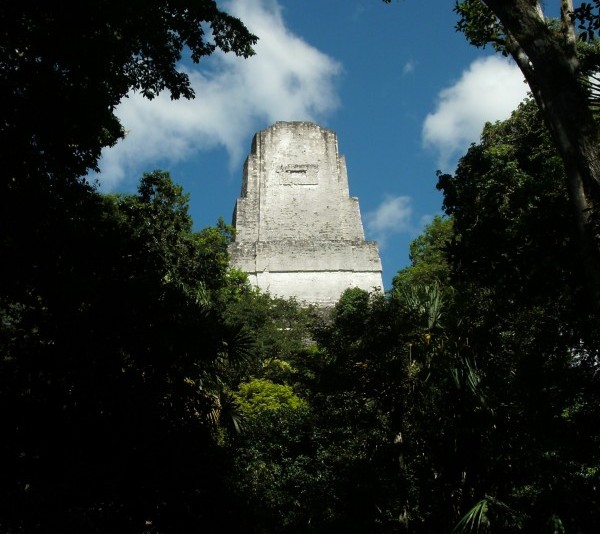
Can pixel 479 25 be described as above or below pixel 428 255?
below

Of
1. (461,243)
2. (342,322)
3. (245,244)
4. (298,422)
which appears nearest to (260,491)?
(298,422)

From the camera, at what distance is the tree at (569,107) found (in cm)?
381

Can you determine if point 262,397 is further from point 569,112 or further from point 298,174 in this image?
Result: point 298,174

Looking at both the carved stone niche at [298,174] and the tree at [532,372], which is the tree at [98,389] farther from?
the carved stone niche at [298,174]

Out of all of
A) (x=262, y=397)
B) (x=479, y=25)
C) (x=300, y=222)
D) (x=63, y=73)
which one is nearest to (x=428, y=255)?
(x=300, y=222)

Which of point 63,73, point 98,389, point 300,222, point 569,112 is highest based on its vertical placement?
point 300,222

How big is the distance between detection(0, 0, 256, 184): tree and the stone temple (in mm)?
17197

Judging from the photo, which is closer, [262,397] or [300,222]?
[262,397]

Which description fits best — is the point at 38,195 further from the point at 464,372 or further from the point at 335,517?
the point at 335,517

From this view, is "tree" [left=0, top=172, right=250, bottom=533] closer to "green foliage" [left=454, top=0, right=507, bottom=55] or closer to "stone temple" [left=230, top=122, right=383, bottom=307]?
"green foliage" [left=454, top=0, right=507, bottom=55]

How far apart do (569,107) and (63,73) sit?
4.25 metres

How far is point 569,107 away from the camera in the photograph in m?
4.02

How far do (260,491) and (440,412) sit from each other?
3.39 meters

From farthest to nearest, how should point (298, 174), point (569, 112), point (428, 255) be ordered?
point (298, 174) < point (428, 255) < point (569, 112)
